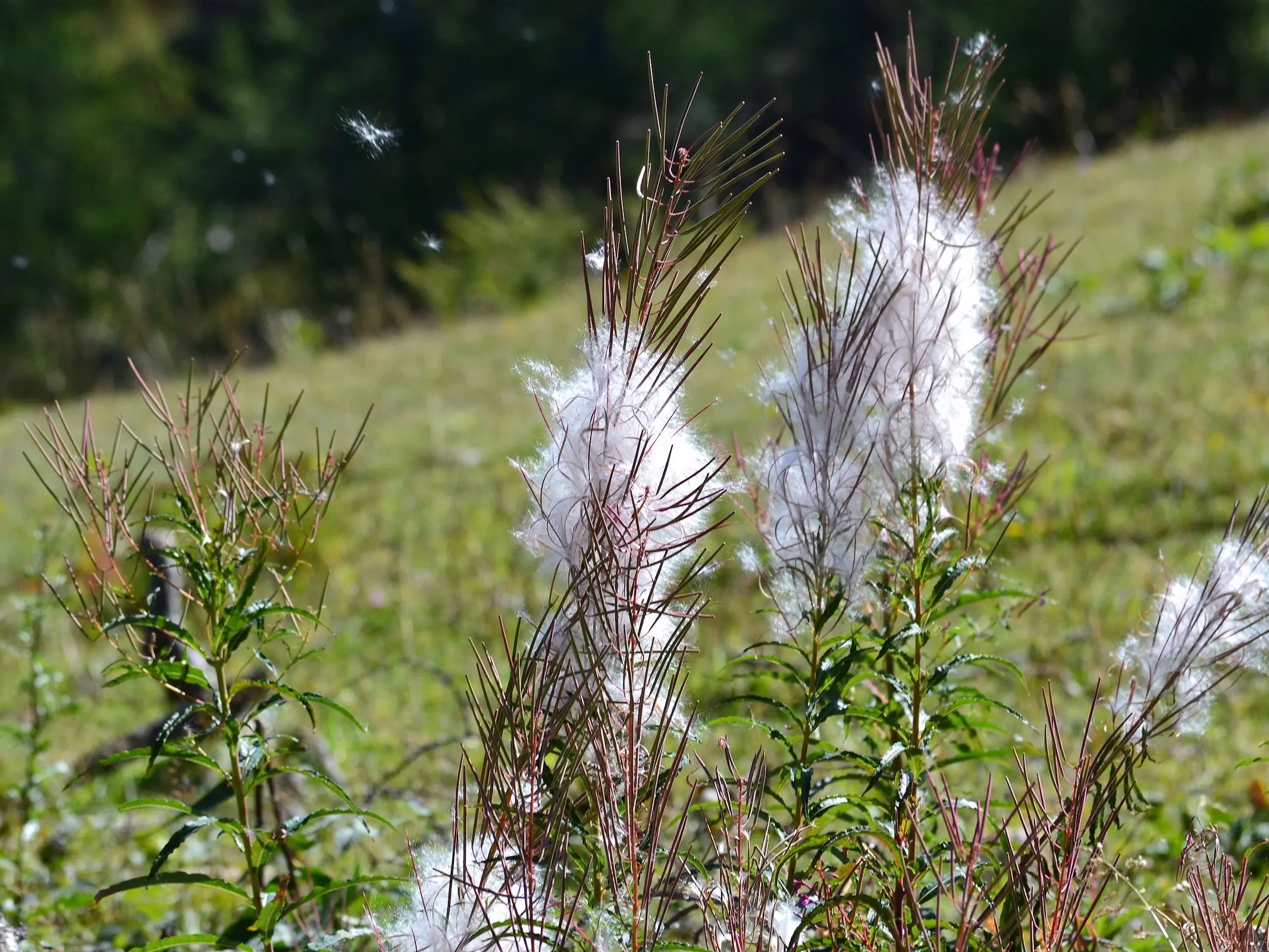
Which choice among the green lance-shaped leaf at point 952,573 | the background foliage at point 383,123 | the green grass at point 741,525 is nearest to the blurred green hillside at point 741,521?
the green grass at point 741,525

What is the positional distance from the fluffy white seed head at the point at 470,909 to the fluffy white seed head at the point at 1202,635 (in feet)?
2.32

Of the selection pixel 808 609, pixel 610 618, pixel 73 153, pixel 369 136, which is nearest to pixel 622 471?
pixel 610 618

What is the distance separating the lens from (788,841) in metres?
1.41

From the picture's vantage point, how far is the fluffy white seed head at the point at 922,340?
58.9 inches

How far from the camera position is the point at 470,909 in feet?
4.34

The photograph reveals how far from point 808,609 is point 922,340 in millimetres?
361

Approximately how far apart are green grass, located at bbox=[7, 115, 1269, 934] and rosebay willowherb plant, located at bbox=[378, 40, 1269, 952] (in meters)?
0.27

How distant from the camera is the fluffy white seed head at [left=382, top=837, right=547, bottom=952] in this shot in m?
1.24

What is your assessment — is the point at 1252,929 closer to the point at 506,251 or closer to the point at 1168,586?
the point at 1168,586

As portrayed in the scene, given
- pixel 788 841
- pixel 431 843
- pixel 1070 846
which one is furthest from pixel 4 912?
pixel 1070 846

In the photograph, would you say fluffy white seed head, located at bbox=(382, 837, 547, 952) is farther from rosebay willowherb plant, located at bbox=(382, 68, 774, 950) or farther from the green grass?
the green grass

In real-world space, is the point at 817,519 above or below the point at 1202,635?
above

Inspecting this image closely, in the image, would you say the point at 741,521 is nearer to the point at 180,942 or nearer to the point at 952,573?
the point at 952,573

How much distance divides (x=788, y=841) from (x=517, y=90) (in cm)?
1857
